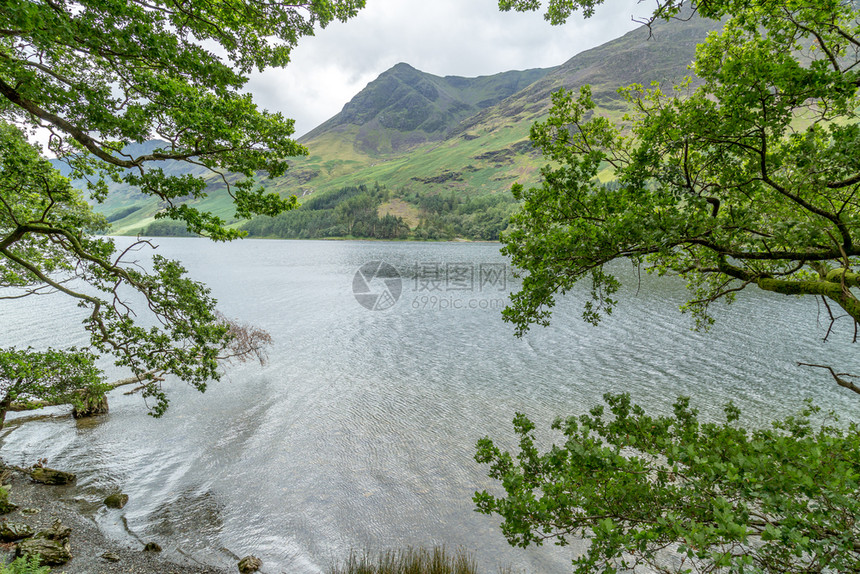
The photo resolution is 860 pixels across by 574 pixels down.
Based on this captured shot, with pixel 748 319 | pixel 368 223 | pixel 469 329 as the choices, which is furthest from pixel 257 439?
pixel 368 223

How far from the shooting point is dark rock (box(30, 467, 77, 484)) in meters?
12.4

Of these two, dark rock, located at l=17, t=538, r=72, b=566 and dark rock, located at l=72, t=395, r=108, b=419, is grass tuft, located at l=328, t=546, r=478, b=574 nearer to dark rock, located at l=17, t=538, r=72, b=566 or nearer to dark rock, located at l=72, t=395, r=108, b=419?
dark rock, located at l=17, t=538, r=72, b=566

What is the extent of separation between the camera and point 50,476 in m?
12.5

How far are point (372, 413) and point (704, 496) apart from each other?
15830 millimetres

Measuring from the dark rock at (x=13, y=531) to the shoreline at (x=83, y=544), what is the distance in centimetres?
36

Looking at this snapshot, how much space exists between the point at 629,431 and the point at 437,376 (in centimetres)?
1780

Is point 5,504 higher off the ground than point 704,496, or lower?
lower

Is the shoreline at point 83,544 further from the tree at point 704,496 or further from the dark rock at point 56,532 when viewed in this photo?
the tree at point 704,496

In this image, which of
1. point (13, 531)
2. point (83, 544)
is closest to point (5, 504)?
point (13, 531)

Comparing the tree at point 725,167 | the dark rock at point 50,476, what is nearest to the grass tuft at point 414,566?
the tree at point 725,167

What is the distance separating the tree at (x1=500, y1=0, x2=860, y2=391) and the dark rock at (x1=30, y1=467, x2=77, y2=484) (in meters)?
16.4

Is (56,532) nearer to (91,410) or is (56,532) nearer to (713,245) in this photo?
(91,410)

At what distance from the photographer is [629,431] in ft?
17.9

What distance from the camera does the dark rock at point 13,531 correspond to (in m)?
8.93
